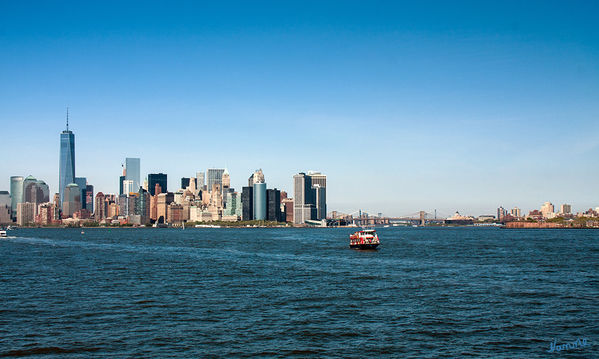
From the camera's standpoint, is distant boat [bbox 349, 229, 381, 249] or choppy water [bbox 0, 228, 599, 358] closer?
choppy water [bbox 0, 228, 599, 358]

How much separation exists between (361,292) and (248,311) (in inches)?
541

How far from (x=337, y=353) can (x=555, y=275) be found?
45472 mm

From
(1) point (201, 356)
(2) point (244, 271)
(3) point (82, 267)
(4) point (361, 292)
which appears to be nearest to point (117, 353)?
(1) point (201, 356)

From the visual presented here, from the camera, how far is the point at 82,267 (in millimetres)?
79750

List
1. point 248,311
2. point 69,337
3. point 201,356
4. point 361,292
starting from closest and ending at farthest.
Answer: point 201,356, point 69,337, point 248,311, point 361,292

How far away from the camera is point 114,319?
39906 millimetres

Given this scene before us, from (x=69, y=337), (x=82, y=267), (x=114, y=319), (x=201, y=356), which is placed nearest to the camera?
(x=201, y=356)

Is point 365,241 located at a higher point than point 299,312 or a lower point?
higher

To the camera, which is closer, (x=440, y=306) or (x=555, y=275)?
(x=440, y=306)

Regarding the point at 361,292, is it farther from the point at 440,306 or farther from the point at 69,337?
the point at 69,337

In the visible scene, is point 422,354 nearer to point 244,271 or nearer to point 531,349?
point 531,349

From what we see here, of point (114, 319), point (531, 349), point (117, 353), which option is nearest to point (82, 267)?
point (114, 319)

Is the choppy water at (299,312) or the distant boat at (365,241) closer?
the choppy water at (299,312)

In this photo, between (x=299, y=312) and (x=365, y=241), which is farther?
(x=365, y=241)
